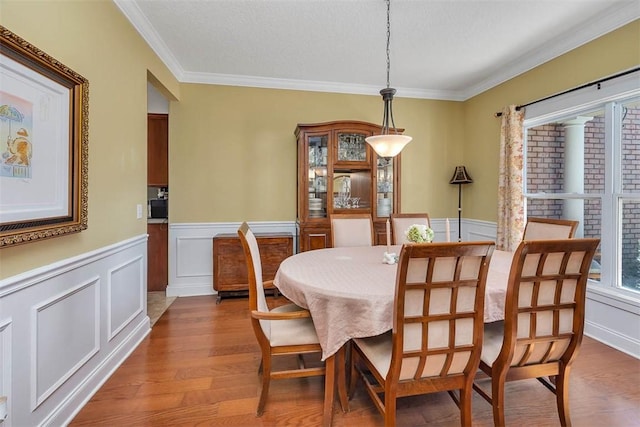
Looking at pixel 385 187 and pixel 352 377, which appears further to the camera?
pixel 385 187

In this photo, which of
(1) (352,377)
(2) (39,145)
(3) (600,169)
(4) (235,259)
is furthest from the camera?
(4) (235,259)

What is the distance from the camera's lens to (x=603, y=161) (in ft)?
8.75

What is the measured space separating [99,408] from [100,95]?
1.90 metres

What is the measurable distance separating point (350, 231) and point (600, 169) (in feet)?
7.34

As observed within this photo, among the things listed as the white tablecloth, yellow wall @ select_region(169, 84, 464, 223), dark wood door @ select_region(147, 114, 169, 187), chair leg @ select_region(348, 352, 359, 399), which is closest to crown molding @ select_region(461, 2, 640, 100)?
yellow wall @ select_region(169, 84, 464, 223)

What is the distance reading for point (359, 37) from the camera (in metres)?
2.83

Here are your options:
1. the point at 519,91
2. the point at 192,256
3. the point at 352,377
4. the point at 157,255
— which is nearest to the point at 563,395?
the point at 352,377

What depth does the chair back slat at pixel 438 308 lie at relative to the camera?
126 centimetres

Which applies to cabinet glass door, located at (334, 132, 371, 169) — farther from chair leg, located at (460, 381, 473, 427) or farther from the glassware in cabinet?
chair leg, located at (460, 381, 473, 427)

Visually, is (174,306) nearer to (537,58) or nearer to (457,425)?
(457,425)

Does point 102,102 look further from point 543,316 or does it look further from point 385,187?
point 385,187

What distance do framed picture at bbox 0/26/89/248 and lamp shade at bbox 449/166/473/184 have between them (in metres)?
3.99

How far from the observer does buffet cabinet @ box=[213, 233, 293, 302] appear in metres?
3.55

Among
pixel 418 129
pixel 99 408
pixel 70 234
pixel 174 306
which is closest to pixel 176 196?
pixel 174 306
